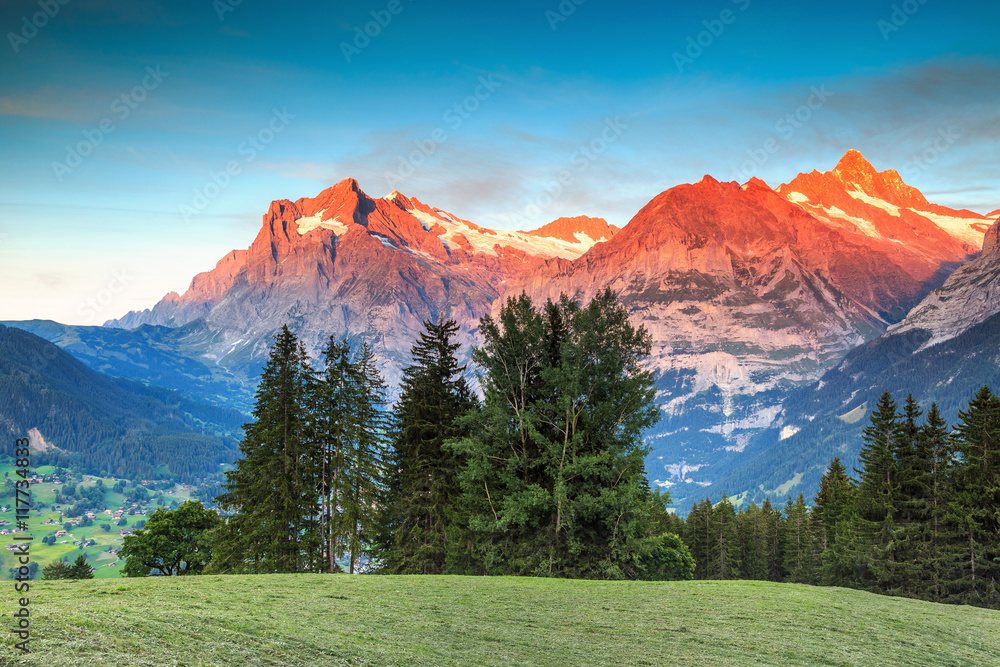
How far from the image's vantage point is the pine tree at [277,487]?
41406 mm

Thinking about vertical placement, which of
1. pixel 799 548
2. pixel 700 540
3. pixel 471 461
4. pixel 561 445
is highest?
pixel 561 445

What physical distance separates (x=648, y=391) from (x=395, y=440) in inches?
759

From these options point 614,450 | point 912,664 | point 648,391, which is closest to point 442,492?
point 614,450

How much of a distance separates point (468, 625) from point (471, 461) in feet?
64.4

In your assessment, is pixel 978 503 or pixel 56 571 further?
pixel 56 571

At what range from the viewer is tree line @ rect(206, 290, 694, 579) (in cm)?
3947

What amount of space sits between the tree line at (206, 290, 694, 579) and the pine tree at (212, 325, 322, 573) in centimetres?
11

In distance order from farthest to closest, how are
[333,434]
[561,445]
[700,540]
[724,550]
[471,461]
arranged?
[700,540] < [724,550] < [333,434] < [471,461] < [561,445]

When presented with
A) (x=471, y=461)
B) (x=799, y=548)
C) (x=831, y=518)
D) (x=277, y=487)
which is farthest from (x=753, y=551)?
(x=277, y=487)

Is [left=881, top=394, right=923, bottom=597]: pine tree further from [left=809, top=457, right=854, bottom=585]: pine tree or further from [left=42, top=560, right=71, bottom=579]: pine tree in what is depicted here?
[left=42, top=560, right=71, bottom=579]: pine tree

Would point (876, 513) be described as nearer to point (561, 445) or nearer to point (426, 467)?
point (561, 445)

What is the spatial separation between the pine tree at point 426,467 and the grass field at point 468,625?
1424cm

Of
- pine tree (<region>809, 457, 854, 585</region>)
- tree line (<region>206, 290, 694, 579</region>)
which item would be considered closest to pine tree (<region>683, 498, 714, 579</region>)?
pine tree (<region>809, 457, 854, 585</region>)

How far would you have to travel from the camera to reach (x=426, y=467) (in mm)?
46188
